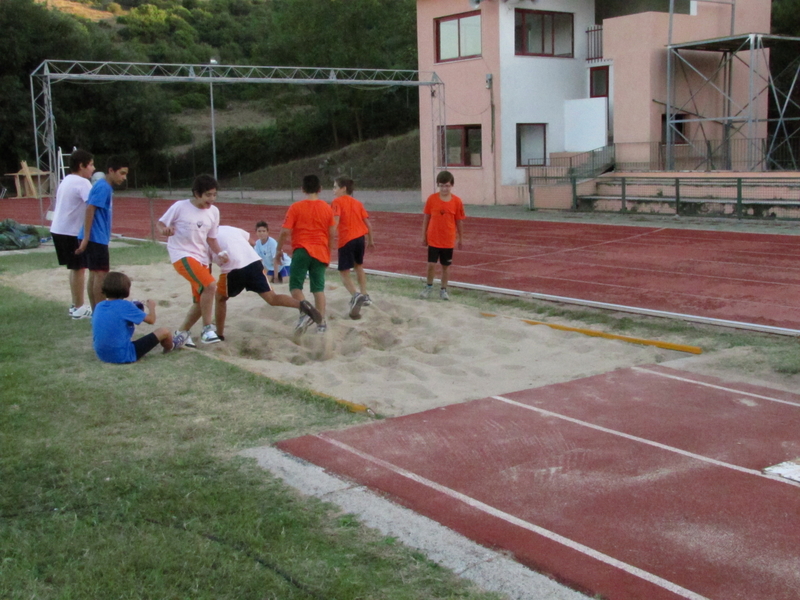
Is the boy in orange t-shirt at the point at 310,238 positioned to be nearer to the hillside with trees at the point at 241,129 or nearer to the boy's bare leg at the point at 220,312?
the boy's bare leg at the point at 220,312

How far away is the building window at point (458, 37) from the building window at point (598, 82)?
4080 millimetres

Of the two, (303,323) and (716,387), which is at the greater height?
(303,323)

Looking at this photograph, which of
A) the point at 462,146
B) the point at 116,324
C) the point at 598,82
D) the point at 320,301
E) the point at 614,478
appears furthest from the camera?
the point at 462,146

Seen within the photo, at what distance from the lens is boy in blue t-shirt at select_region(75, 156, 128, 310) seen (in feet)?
28.1

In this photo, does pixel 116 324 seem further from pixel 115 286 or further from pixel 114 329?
pixel 115 286

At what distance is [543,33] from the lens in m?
28.7

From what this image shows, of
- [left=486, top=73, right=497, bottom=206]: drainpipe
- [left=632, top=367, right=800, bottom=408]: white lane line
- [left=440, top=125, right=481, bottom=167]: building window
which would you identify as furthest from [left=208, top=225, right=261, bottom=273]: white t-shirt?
[left=440, top=125, right=481, bottom=167]: building window

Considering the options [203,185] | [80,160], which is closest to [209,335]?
[203,185]

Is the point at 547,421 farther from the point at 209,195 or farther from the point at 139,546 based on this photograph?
the point at 209,195

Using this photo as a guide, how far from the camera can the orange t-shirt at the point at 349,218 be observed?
10.1m

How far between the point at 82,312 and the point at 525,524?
6.53 m

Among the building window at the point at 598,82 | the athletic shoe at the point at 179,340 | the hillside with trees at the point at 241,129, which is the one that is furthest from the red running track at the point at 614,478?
the hillside with trees at the point at 241,129

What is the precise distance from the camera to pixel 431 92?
95.5ft

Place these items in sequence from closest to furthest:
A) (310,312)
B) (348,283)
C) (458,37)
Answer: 1. (310,312)
2. (348,283)
3. (458,37)
